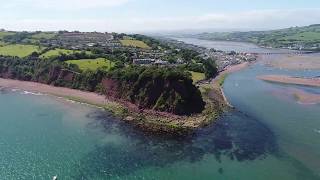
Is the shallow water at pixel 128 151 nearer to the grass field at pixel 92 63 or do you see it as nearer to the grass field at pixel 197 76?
the grass field at pixel 92 63

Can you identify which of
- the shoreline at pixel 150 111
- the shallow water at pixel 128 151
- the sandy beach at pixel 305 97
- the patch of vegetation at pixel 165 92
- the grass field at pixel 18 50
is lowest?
the shallow water at pixel 128 151

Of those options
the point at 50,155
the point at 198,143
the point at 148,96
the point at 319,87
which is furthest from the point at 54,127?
the point at 319,87

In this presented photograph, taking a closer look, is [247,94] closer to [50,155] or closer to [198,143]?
[198,143]

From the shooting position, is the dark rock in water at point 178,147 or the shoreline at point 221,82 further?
the shoreline at point 221,82

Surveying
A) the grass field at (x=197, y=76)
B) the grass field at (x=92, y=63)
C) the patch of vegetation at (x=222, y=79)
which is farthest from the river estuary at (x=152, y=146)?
the patch of vegetation at (x=222, y=79)

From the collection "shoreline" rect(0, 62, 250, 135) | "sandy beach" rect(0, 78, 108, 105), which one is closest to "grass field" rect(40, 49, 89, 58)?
"sandy beach" rect(0, 78, 108, 105)
